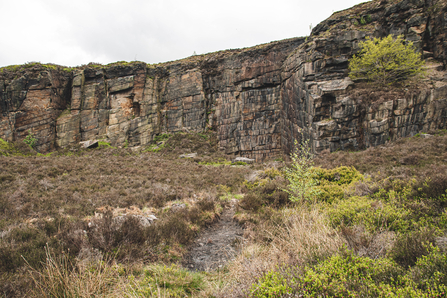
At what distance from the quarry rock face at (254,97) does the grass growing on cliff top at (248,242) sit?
8225mm

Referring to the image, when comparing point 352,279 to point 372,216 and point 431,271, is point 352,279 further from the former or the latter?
point 372,216

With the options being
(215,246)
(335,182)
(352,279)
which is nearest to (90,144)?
(215,246)

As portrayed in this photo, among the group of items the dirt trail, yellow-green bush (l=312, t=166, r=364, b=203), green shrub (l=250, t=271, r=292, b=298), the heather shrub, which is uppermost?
the heather shrub

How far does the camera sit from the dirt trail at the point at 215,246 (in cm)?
559

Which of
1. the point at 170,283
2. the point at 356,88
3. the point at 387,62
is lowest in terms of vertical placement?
the point at 170,283

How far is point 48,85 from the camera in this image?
31281 mm

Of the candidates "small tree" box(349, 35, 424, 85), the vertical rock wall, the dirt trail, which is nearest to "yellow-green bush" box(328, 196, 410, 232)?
the dirt trail

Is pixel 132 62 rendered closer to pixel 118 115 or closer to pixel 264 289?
pixel 118 115

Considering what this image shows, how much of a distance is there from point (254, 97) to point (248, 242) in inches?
1049

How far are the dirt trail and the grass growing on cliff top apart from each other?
0.33m

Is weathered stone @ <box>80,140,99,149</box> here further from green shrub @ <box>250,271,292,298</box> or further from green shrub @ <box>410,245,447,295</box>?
green shrub @ <box>410,245,447,295</box>

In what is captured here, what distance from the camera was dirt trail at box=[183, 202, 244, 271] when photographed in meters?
5.59

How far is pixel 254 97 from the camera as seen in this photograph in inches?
1187

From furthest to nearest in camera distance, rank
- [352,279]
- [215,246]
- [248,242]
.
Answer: [215,246]
[248,242]
[352,279]
